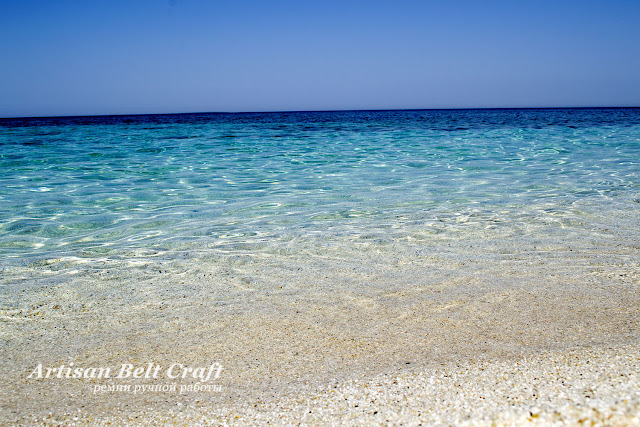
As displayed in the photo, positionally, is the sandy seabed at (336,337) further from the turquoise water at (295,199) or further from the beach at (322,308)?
the turquoise water at (295,199)

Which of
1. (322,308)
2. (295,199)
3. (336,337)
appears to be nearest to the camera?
(336,337)

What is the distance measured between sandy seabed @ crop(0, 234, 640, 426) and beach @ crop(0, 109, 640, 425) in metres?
0.01

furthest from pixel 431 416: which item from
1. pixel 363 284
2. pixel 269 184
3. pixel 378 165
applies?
pixel 378 165

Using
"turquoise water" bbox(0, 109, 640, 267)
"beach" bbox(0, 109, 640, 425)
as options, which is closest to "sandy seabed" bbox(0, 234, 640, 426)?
"beach" bbox(0, 109, 640, 425)

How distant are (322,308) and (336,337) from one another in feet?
1.23

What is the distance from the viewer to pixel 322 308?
2.59m

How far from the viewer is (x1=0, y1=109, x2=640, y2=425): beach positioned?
1.70 m

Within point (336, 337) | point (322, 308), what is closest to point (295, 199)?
point (322, 308)

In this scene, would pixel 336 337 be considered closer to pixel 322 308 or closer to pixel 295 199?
pixel 322 308

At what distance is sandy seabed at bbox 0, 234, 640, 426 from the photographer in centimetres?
166

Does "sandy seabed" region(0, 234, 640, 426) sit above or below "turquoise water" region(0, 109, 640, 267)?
below

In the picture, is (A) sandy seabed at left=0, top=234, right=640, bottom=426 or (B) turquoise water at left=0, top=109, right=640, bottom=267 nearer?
(A) sandy seabed at left=0, top=234, right=640, bottom=426

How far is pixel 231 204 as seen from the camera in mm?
5637

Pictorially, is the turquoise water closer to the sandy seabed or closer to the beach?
the beach
